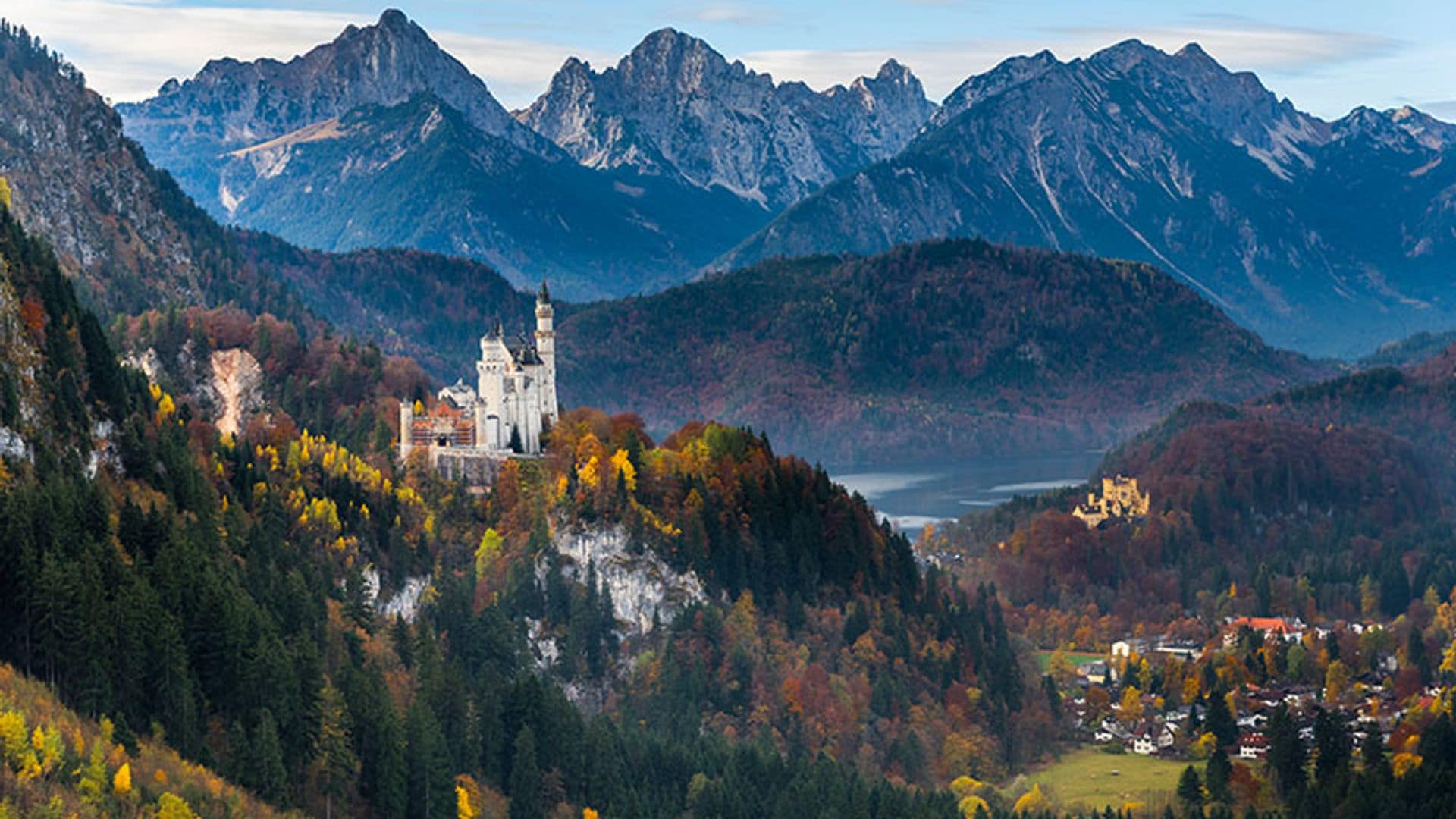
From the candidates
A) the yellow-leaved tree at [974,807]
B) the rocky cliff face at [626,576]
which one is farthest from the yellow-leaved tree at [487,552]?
the yellow-leaved tree at [974,807]

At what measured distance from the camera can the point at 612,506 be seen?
146m

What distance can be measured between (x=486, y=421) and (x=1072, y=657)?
4650cm

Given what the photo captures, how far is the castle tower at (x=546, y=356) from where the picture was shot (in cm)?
15700

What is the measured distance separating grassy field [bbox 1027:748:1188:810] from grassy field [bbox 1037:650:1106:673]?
2528cm

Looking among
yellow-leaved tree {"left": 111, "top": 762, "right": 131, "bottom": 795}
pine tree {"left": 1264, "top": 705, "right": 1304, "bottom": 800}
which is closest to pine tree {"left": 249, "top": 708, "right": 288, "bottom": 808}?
yellow-leaved tree {"left": 111, "top": 762, "right": 131, "bottom": 795}

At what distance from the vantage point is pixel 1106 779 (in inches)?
5354

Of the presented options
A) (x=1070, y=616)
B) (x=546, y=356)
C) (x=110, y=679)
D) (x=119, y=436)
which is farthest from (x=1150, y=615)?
(x=110, y=679)

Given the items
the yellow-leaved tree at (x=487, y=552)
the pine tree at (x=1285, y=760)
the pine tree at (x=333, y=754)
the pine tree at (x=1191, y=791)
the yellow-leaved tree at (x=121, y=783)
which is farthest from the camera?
the yellow-leaved tree at (x=487, y=552)

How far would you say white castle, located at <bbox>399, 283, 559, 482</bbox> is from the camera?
151500 mm

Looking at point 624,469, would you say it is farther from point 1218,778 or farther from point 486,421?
point 1218,778

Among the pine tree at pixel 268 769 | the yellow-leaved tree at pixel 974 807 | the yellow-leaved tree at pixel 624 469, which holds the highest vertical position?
the yellow-leaved tree at pixel 624 469

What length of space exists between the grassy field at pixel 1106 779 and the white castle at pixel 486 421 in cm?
3588

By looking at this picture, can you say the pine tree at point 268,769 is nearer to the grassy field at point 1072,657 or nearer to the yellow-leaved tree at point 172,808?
the yellow-leaved tree at point 172,808

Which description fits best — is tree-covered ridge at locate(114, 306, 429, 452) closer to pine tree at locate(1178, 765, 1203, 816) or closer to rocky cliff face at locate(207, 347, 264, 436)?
rocky cliff face at locate(207, 347, 264, 436)
